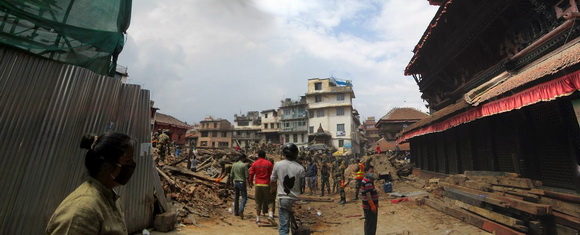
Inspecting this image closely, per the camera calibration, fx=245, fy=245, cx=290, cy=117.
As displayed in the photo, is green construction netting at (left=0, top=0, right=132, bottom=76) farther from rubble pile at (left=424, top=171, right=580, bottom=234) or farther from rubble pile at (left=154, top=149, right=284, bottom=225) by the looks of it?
rubble pile at (left=424, top=171, right=580, bottom=234)

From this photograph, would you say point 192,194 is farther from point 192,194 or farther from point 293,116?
point 293,116

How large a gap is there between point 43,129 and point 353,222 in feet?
28.8

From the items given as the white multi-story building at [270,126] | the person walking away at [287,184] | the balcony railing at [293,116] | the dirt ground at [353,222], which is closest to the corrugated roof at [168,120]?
the white multi-story building at [270,126]

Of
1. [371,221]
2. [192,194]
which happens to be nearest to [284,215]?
[371,221]

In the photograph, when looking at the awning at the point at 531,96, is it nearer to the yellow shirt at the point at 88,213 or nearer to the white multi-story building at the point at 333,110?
the yellow shirt at the point at 88,213

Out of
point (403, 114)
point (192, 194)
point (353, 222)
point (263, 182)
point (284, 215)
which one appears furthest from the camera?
point (403, 114)

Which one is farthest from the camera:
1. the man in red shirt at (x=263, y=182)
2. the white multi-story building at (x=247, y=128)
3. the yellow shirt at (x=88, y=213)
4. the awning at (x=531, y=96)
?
the white multi-story building at (x=247, y=128)

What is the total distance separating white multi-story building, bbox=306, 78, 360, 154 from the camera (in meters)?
50.6

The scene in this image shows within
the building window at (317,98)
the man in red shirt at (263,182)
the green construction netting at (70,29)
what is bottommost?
the man in red shirt at (263,182)

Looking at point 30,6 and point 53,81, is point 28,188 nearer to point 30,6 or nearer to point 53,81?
point 53,81

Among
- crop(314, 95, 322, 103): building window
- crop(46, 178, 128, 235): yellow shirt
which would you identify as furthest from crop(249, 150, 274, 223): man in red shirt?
crop(314, 95, 322, 103): building window

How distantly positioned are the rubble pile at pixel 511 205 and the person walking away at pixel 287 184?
5.57 meters

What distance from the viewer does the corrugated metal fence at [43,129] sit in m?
3.86

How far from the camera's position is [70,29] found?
5219mm
